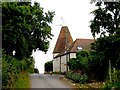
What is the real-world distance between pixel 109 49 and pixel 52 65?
5749 centimetres

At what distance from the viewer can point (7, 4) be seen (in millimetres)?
25125

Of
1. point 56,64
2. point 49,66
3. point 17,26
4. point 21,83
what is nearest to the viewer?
point 21,83

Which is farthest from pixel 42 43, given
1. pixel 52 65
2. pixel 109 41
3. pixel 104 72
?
pixel 52 65

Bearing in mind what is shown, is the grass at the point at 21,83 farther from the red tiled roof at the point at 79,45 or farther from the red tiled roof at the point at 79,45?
the red tiled roof at the point at 79,45

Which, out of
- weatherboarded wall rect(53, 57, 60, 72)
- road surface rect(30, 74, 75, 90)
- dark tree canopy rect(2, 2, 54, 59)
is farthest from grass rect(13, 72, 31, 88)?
weatherboarded wall rect(53, 57, 60, 72)

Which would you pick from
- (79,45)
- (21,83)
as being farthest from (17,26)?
(79,45)

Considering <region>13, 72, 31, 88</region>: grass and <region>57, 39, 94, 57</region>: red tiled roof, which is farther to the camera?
<region>57, 39, 94, 57</region>: red tiled roof

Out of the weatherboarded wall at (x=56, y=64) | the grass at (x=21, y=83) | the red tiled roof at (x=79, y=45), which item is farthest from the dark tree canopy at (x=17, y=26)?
the weatherboarded wall at (x=56, y=64)

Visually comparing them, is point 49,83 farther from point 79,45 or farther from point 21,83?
point 79,45

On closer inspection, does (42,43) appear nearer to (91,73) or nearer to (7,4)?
(91,73)

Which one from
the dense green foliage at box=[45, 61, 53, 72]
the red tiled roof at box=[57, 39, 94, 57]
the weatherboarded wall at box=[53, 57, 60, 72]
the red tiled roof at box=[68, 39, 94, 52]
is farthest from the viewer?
the dense green foliage at box=[45, 61, 53, 72]

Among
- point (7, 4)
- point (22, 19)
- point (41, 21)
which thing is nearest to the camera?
point (7, 4)

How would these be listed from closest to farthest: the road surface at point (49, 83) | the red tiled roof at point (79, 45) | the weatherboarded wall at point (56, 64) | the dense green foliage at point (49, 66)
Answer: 1. the road surface at point (49, 83)
2. the red tiled roof at point (79, 45)
3. the weatherboarded wall at point (56, 64)
4. the dense green foliage at point (49, 66)

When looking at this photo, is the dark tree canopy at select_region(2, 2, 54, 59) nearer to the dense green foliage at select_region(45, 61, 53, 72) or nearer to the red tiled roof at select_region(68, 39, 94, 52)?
the red tiled roof at select_region(68, 39, 94, 52)
